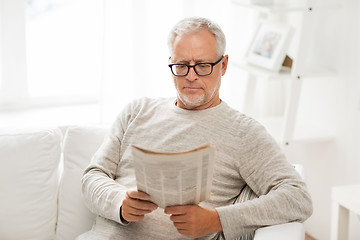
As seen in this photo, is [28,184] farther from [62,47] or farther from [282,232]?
[62,47]

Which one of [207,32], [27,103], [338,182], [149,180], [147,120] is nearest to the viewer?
[149,180]

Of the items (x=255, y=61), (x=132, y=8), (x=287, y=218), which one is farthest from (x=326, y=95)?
(x=287, y=218)

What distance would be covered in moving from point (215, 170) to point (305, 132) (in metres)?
1.24

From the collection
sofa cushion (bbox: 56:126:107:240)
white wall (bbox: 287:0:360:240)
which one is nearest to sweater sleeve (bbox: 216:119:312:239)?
sofa cushion (bbox: 56:126:107:240)

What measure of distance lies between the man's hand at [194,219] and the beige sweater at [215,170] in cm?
3

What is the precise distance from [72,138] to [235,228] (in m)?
0.81

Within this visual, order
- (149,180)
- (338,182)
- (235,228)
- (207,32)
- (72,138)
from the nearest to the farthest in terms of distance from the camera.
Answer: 1. (149,180)
2. (235,228)
3. (207,32)
4. (72,138)
5. (338,182)

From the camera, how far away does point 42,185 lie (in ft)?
6.64

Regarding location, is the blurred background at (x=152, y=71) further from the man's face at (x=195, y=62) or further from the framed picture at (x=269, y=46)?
the man's face at (x=195, y=62)

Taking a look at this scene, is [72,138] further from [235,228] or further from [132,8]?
[132,8]

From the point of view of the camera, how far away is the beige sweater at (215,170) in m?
1.61

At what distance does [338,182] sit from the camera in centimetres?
281

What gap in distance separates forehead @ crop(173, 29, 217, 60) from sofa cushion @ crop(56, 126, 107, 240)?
1.73 ft

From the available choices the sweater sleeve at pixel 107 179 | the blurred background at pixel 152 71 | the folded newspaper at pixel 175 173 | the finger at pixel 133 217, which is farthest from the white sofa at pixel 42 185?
the blurred background at pixel 152 71
